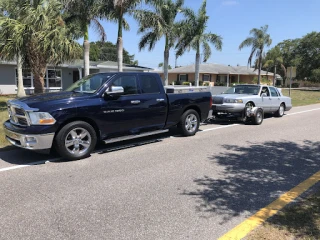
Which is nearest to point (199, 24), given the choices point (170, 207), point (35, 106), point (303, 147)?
point (303, 147)

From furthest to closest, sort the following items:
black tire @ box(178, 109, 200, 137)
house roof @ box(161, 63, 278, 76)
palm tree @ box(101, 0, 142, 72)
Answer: house roof @ box(161, 63, 278, 76), palm tree @ box(101, 0, 142, 72), black tire @ box(178, 109, 200, 137)

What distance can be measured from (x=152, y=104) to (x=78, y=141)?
7.15ft

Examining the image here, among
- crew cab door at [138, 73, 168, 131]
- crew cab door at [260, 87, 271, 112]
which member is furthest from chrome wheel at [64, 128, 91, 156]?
crew cab door at [260, 87, 271, 112]

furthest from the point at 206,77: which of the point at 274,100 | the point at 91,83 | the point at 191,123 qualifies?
the point at 91,83

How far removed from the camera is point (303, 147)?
775 centimetres

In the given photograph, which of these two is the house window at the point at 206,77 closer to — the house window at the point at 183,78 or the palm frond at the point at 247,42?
the house window at the point at 183,78

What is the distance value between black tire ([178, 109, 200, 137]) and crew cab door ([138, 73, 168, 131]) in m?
0.78

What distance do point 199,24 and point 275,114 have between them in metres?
15.1

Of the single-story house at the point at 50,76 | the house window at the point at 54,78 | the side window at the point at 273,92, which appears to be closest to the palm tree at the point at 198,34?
the single-story house at the point at 50,76

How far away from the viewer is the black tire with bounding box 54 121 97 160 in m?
6.07

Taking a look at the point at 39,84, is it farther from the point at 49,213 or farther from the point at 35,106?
the point at 49,213

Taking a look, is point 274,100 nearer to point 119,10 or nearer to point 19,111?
point 119,10

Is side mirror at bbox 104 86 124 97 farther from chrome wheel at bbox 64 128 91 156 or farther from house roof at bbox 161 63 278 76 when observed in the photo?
house roof at bbox 161 63 278 76

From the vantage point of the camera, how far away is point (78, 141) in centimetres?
636
